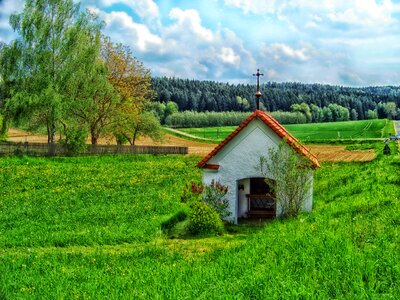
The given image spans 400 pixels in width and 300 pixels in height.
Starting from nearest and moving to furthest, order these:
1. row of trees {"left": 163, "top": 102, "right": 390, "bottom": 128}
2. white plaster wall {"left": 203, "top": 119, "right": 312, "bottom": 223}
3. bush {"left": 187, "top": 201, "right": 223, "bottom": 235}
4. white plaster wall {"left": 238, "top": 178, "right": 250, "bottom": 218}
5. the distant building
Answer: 1. bush {"left": 187, "top": 201, "right": 223, "bottom": 235}
2. the distant building
3. white plaster wall {"left": 203, "top": 119, "right": 312, "bottom": 223}
4. white plaster wall {"left": 238, "top": 178, "right": 250, "bottom": 218}
5. row of trees {"left": 163, "top": 102, "right": 390, "bottom": 128}

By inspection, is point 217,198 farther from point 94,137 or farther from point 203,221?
point 94,137

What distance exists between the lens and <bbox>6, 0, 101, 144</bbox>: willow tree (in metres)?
43.0

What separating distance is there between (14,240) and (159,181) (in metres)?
15.2

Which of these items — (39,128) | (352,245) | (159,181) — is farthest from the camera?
(39,128)

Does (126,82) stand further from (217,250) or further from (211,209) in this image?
(217,250)

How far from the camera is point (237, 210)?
18.5 metres

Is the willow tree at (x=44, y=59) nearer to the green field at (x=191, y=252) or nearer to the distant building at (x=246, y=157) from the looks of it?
the green field at (x=191, y=252)

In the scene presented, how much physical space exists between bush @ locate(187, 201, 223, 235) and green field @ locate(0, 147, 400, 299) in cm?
45

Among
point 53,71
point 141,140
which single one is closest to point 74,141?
point 53,71

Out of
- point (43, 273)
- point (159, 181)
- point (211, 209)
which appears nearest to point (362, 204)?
point (211, 209)

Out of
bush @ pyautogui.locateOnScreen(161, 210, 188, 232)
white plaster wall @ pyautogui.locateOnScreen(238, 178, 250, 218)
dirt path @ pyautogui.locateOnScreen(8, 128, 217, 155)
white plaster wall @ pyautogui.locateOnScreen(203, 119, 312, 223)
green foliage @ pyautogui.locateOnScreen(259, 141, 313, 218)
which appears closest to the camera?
green foliage @ pyautogui.locateOnScreen(259, 141, 313, 218)

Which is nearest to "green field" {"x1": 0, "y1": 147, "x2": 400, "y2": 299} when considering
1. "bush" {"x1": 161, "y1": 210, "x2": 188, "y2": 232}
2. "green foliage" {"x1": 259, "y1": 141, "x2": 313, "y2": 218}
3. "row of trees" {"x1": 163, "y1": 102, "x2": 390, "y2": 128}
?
"bush" {"x1": 161, "y1": 210, "x2": 188, "y2": 232}

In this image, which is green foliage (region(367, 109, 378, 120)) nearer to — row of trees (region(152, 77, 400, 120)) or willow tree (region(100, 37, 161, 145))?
row of trees (region(152, 77, 400, 120))

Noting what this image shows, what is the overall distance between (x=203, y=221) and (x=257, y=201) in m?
4.06
